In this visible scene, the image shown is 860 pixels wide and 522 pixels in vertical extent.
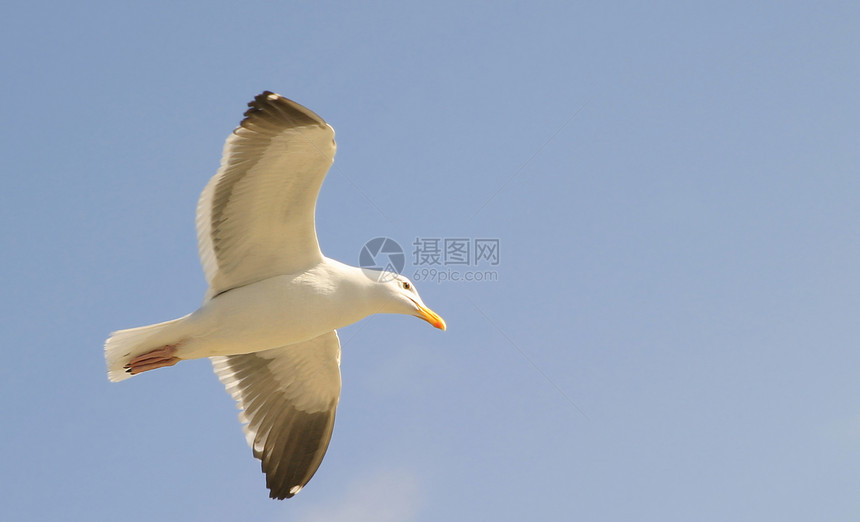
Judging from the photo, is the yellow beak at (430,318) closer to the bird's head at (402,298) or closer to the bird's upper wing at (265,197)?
the bird's head at (402,298)

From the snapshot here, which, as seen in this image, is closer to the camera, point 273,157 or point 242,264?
point 273,157

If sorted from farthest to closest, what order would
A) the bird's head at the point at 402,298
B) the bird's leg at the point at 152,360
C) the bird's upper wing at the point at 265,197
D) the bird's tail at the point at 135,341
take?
the bird's head at the point at 402,298 → the bird's leg at the point at 152,360 → the bird's tail at the point at 135,341 → the bird's upper wing at the point at 265,197

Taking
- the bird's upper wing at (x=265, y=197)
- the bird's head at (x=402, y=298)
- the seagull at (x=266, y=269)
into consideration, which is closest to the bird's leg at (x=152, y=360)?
the seagull at (x=266, y=269)

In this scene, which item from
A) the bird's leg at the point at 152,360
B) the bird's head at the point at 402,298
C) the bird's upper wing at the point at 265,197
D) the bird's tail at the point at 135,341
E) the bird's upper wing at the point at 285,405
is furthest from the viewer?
the bird's upper wing at the point at 285,405

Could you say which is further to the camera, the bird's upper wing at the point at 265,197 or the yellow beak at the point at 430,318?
the yellow beak at the point at 430,318

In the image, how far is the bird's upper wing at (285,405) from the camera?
8945 millimetres

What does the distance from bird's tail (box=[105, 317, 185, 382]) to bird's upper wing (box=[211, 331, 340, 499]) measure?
4.85 ft

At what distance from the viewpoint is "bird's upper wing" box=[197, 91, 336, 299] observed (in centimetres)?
710

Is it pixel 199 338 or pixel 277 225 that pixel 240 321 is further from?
pixel 277 225

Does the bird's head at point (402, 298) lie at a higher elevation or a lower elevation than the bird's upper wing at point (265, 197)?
lower

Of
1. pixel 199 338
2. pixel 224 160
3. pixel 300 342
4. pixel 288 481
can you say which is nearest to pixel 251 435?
pixel 288 481

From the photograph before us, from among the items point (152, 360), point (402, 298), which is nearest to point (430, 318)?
point (402, 298)

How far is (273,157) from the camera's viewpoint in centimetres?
722

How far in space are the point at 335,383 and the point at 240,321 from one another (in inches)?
68.8
